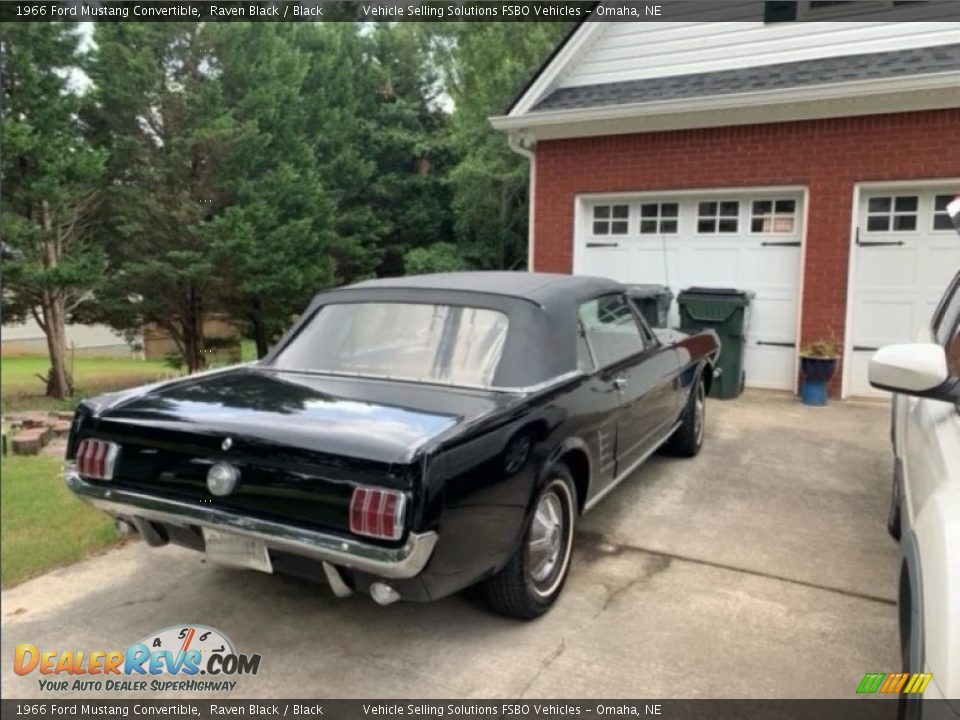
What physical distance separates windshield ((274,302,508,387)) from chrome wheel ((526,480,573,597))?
62cm

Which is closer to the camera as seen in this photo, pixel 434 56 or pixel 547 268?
pixel 547 268

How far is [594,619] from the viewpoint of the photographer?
313 centimetres

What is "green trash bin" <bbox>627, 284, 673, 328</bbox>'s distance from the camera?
314 inches

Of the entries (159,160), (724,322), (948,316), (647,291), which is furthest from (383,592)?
(159,160)

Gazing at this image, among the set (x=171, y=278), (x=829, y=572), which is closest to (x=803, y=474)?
(x=829, y=572)

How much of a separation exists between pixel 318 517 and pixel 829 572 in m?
2.72

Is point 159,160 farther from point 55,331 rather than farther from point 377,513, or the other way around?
point 377,513

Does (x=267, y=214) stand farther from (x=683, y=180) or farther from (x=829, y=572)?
(x=829, y=572)

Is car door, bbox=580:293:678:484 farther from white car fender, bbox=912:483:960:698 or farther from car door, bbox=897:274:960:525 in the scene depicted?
white car fender, bbox=912:483:960:698

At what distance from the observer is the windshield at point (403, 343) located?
3266mm

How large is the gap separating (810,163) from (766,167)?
47 cm

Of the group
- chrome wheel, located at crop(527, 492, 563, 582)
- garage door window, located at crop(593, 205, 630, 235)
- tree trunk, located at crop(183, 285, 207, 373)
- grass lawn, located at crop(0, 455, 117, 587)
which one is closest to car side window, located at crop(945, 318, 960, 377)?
chrome wheel, located at crop(527, 492, 563, 582)

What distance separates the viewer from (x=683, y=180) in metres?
8.59

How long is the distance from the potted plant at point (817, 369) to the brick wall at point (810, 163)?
40 cm
